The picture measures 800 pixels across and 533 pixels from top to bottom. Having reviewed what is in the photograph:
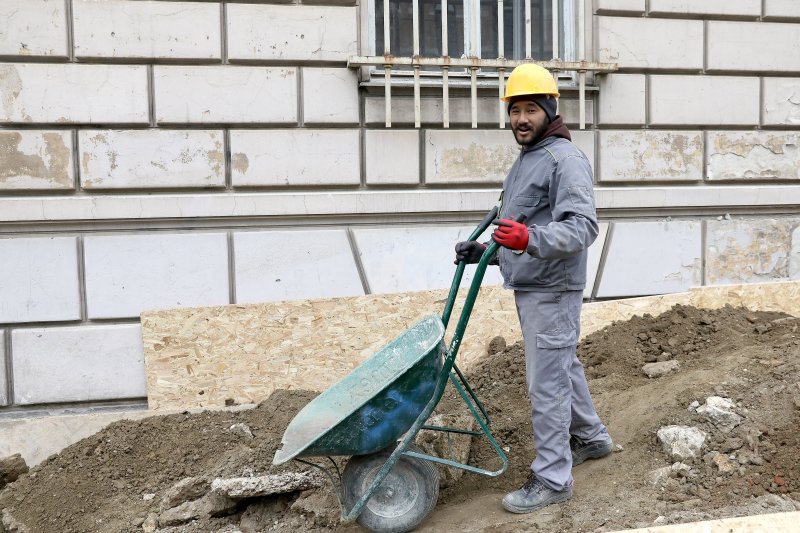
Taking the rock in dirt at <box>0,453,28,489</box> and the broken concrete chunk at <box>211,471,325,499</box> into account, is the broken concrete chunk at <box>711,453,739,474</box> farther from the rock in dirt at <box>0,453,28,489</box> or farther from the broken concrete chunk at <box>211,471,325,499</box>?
the rock in dirt at <box>0,453,28,489</box>

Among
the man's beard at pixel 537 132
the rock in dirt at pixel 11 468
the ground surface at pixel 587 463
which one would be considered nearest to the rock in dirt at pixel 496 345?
the ground surface at pixel 587 463

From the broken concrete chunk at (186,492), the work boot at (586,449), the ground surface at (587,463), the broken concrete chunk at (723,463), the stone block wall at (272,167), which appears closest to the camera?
the ground surface at (587,463)

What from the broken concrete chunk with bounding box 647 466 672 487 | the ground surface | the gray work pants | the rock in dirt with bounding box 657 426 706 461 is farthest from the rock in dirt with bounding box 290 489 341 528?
the rock in dirt with bounding box 657 426 706 461

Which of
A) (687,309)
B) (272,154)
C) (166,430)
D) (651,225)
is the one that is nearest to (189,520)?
(166,430)

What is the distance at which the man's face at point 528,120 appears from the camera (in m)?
3.58

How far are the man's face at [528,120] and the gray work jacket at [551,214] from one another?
0.05 meters

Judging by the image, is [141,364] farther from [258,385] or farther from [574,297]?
[574,297]

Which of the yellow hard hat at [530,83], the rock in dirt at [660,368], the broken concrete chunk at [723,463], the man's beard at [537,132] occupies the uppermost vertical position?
the yellow hard hat at [530,83]

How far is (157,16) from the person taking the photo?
Result: 227 inches

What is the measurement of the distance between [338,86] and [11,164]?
238 centimetres

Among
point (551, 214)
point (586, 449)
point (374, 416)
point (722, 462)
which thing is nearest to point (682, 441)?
point (722, 462)

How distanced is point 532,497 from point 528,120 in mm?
1675

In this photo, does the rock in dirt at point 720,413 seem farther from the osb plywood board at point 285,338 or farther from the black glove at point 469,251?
the osb plywood board at point 285,338

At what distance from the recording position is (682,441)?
388cm
